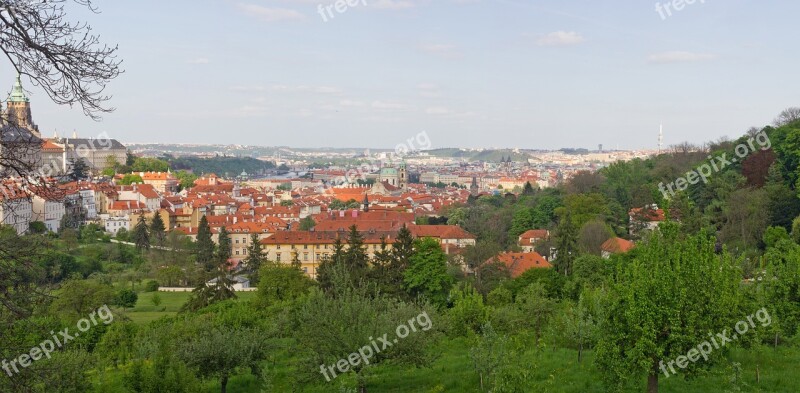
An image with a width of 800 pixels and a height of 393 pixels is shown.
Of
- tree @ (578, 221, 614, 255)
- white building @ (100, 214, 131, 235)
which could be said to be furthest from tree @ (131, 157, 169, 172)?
tree @ (578, 221, 614, 255)

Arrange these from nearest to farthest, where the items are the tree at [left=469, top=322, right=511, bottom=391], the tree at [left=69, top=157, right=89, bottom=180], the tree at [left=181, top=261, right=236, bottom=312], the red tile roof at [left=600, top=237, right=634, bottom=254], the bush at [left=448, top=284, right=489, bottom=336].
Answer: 1. the tree at [left=69, top=157, right=89, bottom=180]
2. the tree at [left=469, top=322, right=511, bottom=391]
3. the bush at [left=448, top=284, right=489, bottom=336]
4. the tree at [left=181, top=261, right=236, bottom=312]
5. the red tile roof at [left=600, top=237, right=634, bottom=254]

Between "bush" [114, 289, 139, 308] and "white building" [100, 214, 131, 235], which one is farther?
"white building" [100, 214, 131, 235]

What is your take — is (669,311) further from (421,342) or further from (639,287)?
(421,342)

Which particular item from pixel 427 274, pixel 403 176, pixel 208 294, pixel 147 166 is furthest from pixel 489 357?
pixel 403 176

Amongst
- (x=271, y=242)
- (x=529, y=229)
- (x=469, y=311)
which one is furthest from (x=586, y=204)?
(x=469, y=311)

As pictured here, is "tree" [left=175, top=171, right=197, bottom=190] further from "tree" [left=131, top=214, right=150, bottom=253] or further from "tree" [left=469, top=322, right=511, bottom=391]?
"tree" [left=469, top=322, right=511, bottom=391]

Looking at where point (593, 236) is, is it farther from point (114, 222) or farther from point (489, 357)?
point (114, 222)
